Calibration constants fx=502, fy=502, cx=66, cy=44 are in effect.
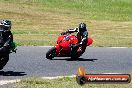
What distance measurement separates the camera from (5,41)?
14922mm

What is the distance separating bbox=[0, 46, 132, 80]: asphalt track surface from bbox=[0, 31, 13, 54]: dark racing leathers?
2.41 ft

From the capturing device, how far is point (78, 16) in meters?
56.3

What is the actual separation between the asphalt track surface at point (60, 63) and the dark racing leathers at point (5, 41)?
734 millimetres

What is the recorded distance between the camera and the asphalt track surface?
15.6 metres

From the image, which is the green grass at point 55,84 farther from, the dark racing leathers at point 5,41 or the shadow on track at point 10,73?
the dark racing leathers at point 5,41

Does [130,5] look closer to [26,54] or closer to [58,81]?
[26,54]

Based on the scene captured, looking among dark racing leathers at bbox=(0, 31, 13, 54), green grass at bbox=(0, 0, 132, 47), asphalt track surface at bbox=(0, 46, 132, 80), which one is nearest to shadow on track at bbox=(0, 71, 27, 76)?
asphalt track surface at bbox=(0, 46, 132, 80)

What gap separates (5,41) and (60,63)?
12.5 ft

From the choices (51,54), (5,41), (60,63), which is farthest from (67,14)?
(5,41)

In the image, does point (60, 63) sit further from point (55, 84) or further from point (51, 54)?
point (55, 84)

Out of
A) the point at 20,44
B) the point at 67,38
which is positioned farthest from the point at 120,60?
the point at 20,44

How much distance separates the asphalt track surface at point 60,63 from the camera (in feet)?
51.1

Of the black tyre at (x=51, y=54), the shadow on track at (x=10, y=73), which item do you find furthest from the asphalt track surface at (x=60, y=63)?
the black tyre at (x=51, y=54)

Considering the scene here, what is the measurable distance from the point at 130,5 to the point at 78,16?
40.4ft
